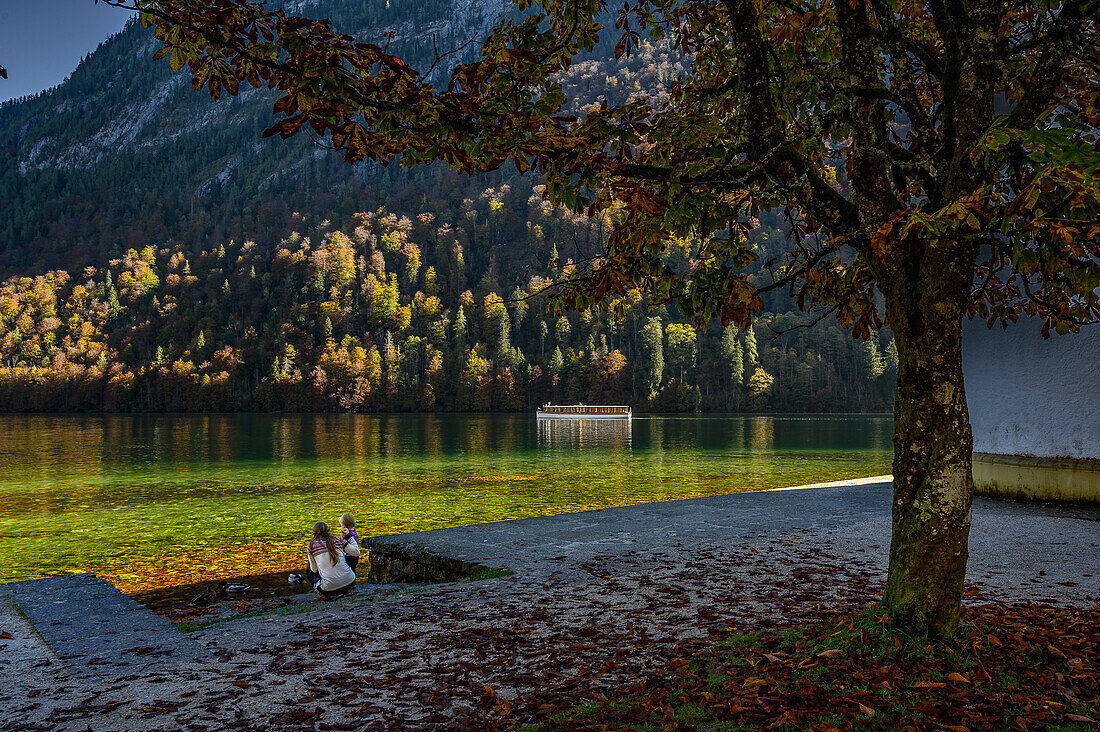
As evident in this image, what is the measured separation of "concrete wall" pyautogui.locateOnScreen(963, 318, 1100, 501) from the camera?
1099 centimetres

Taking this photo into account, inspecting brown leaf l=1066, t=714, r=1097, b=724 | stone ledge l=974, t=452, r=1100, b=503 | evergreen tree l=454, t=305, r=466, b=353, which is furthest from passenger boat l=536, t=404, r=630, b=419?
brown leaf l=1066, t=714, r=1097, b=724

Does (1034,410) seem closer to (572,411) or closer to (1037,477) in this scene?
(1037,477)

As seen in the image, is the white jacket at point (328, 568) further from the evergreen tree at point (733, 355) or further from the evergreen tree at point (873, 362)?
the evergreen tree at point (873, 362)

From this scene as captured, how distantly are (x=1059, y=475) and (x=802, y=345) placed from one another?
142271mm

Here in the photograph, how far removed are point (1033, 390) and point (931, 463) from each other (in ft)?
30.2

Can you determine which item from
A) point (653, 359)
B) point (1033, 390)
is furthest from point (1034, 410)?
point (653, 359)

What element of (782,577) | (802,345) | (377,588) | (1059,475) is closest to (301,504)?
(377,588)

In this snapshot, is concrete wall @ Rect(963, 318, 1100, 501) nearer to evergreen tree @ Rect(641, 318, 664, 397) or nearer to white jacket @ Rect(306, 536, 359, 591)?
white jacket @ Rect(306, 536, 359, 591)

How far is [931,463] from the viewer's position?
14.2 feet

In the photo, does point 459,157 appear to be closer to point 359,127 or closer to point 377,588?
point 359,127

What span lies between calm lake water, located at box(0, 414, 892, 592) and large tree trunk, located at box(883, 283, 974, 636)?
11.5 metres

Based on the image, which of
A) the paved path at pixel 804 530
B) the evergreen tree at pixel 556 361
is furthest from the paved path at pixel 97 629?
the evergreen tree at pixel 556 361

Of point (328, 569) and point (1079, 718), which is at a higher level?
point (1079, 718)

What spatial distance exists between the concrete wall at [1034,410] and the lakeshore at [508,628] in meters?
1.40
